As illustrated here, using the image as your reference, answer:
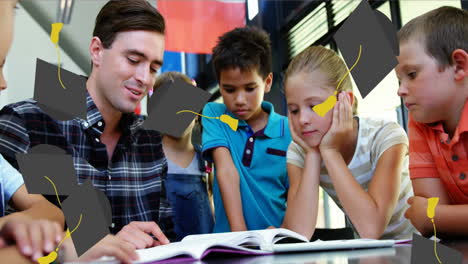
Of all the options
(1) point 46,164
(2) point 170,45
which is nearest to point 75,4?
(2) point 170,45

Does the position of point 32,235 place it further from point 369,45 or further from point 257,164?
point 257,164

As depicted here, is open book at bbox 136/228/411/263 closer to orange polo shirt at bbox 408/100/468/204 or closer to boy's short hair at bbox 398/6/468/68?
orange polo shirt at bbox 408/100/468/204

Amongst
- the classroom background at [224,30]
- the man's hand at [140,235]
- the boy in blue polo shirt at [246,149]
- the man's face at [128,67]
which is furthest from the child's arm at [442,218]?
the classroom background at [224,30]

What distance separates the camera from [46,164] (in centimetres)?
57

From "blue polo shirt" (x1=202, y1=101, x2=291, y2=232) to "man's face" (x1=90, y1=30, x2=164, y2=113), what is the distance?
32cm

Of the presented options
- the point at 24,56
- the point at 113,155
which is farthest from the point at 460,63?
the point at 24,56

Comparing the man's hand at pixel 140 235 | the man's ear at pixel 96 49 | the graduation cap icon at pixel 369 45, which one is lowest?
the man's hand at pixel 140 235

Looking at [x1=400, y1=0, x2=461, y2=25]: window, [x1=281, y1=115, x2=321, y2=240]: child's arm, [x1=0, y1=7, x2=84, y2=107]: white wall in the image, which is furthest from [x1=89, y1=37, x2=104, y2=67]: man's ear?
[x1=0, y1=7, x2=84, y2=107]: white wall

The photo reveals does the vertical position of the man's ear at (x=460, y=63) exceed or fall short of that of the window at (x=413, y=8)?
it falls short

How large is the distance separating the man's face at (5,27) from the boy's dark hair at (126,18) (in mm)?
773

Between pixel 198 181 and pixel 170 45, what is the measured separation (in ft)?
3.17

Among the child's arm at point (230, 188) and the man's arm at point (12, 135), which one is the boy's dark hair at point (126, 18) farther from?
the child's arm at point (230, 188)

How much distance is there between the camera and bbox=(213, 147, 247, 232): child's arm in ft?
4.36

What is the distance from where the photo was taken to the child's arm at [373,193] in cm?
102
